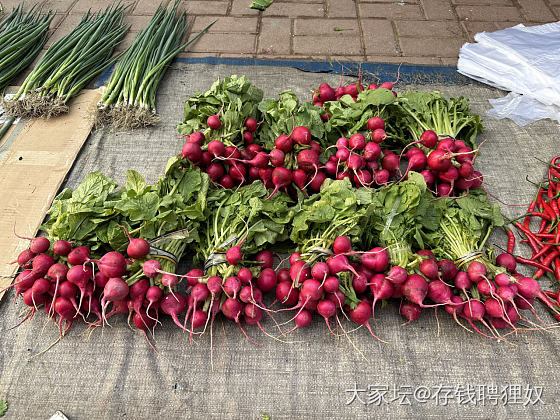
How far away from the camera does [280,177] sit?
205 centimetres

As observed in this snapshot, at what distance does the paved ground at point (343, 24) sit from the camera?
11.8ft

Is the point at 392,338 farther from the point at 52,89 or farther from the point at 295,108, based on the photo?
the point at 52,89

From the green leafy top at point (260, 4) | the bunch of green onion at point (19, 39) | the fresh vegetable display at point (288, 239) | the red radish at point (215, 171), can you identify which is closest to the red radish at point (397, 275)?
the fresh vegetable display at point (288, 239)

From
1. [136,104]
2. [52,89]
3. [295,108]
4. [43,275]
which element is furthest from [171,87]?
[43,275]

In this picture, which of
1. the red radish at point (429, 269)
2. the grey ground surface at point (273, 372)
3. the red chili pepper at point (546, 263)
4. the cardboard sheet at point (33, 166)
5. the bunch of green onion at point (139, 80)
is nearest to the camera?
the grey ground surface at point (273, 372)

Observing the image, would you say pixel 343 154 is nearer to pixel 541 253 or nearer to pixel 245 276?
pixel 245 276

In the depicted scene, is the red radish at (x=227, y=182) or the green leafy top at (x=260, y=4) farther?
the green leafy top at (x=260, y=4)

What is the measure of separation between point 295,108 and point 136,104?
132cm

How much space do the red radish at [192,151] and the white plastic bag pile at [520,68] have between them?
224 centimetres

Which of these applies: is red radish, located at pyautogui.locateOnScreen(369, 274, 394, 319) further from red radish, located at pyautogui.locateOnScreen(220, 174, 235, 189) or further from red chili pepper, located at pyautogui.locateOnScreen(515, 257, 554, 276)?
red radish, located at pyautogui.locateOnScreen(220, 174, 235, 189)

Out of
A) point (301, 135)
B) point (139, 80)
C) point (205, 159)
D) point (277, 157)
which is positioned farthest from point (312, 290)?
point (139, 80)

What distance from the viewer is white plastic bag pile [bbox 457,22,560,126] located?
9.61ft

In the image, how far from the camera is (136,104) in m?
2.92

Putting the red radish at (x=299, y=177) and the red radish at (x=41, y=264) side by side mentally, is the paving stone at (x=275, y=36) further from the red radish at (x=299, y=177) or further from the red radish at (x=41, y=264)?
the red radish at (x=41, y=264)
